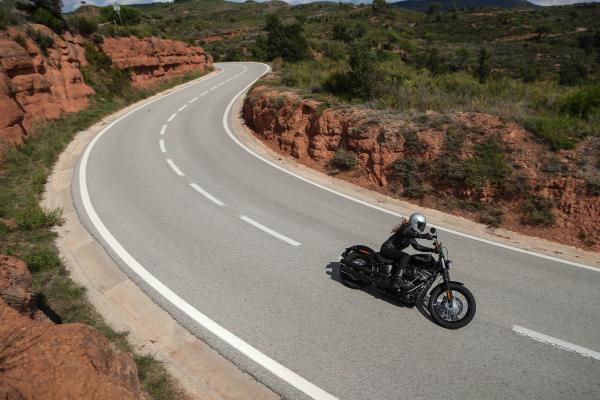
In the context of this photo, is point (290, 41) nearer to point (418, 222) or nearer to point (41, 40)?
point (41, 40)

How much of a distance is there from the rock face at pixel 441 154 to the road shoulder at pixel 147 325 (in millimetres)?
6936

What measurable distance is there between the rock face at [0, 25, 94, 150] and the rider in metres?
13.4

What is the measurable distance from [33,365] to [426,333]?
4782 mm

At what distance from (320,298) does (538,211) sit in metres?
5.84

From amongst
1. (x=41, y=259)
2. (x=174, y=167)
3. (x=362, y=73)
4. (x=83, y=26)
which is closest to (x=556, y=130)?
(x=362, y=73)

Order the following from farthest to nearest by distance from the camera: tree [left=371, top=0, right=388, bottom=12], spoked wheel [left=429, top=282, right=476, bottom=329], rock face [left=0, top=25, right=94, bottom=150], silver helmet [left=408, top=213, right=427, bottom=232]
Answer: tree [left=371, top=0, right=388, bottom=12]
rock face [left=0, top=25, right=94, bottom=150]
silver helmet [left=408, top=213, right=427, bottom=232]
spoked wheel [left=429, top=282, right=476, bottom=329]

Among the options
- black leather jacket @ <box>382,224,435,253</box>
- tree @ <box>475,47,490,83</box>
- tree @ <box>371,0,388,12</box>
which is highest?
tree @ <box>371,0,388,12</box>

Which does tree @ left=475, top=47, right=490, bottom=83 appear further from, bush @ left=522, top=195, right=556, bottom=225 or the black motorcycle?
the black motorcycle

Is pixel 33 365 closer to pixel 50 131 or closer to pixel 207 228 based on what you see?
pixel 207 228

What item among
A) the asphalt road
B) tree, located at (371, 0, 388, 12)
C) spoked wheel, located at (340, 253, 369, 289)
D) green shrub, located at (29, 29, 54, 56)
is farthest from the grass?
tree, located at (371, 0, 388, 12)

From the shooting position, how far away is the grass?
16.0 feet

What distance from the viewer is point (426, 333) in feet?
17.7

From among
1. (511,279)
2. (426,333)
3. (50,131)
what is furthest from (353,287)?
(50,131)

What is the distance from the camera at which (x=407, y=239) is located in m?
5.88
